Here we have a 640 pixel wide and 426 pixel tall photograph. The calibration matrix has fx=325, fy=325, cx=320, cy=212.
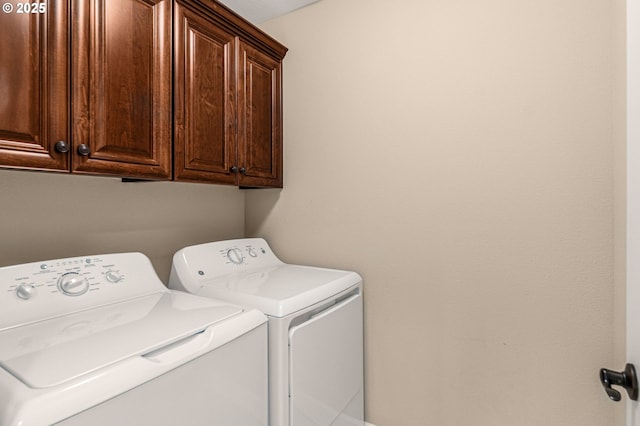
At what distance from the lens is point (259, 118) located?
1793 mm

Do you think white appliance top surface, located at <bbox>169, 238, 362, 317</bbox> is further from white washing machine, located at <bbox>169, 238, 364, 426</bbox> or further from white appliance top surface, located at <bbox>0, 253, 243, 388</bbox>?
white appliance top surface, located at <bbox>0, 253, 243, 388</bbox>

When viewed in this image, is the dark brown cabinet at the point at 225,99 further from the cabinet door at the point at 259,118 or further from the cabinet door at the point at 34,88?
the cabinet door at the point at 34,88

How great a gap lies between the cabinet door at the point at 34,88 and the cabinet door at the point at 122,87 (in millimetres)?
35

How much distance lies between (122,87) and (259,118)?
2.42ft

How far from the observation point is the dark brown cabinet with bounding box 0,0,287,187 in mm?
947

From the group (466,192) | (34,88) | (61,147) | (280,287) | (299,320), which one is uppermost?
(34,88)

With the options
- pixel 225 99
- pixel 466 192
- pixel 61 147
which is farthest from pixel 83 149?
pixel 466 192

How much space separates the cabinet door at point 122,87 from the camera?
3.45ft

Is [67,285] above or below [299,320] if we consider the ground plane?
above

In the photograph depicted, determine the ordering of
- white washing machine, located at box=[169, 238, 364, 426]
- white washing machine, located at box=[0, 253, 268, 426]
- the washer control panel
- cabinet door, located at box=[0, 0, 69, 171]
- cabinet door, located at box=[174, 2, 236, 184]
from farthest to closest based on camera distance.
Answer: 1. cabinet door, located at box=[174, 2, 236, 184]
2. white washing machine, located at box=[169, 238, 364, 426]
3. the washer control panel
4. cabinet door, located at box=[0, 0, 69, 171]
5. white washing machine, located at box=[0, 253, 268, 426]

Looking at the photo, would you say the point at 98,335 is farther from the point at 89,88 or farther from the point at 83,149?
the point at 89,88


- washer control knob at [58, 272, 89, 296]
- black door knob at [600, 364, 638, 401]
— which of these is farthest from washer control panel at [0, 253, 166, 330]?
black door knob at [600, 364, 638, 401]

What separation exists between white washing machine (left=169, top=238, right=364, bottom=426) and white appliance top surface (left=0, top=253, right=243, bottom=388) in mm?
136

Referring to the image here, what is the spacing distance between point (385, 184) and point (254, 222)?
94 cm
